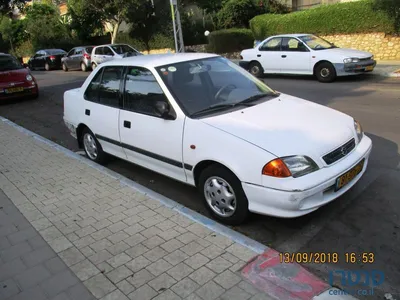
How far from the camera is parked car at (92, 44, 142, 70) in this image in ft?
63.7

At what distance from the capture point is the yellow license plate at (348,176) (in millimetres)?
3482

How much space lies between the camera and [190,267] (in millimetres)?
3035

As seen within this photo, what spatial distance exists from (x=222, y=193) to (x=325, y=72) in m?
9.25

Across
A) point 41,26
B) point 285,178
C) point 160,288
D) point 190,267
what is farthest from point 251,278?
point 41,26

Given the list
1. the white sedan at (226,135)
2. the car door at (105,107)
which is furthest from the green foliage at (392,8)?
the car door at (105,107)

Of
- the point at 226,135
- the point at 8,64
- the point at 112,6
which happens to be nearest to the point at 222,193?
the point at 226,135

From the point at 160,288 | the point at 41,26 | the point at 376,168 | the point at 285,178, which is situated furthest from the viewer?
the point at 41,26

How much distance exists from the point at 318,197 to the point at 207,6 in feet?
88.5

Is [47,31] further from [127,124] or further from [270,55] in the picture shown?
[127,124]

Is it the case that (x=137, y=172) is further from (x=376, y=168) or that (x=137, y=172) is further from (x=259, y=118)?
(x=376, y=168)

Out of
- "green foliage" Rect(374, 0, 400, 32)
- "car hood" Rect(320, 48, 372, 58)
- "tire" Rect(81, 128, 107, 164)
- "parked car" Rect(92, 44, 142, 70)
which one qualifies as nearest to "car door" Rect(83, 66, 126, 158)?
"tire" Rect(81, 128, 107, 164)

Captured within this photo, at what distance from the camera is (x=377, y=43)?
16.1 metres

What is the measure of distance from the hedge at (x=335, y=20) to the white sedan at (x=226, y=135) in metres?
13.5

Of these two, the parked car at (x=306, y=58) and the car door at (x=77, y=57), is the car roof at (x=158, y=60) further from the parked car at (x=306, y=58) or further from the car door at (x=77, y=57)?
the car door at (x=77, y=57)
